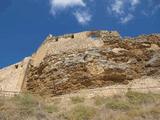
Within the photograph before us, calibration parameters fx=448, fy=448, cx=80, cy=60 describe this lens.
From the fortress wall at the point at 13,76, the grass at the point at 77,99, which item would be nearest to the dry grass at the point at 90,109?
the grass at the point at 77,99

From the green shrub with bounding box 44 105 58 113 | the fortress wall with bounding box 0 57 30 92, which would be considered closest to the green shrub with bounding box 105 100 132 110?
the green shrub with bounding box 44 105 58 113

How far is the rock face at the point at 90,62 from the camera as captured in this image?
64.4ft

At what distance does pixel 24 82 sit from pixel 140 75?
565cm

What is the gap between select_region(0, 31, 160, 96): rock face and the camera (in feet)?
64.4

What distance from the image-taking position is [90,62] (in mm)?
19984

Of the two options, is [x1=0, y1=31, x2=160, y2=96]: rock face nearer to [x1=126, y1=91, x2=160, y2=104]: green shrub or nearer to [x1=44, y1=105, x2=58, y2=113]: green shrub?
[x1=126, y1=91, x2=160, y2=104]: green shrub

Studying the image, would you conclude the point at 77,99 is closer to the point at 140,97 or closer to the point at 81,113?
the point at 140,97

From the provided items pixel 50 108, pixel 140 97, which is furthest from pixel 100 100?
pixel 50 108

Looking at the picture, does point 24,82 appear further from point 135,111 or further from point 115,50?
point 135,111

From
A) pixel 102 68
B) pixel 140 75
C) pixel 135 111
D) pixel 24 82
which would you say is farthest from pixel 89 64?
pixel 135 111

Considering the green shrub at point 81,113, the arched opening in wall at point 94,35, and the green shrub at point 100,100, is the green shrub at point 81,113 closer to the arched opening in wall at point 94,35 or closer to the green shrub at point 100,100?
the green shrub at point 100,100

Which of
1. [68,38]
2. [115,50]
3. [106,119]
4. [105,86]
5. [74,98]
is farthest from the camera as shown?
[68,38]

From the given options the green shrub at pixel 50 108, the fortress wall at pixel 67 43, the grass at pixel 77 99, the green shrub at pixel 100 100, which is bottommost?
the green shrub at pixel 50 108

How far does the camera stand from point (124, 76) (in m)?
19.6
